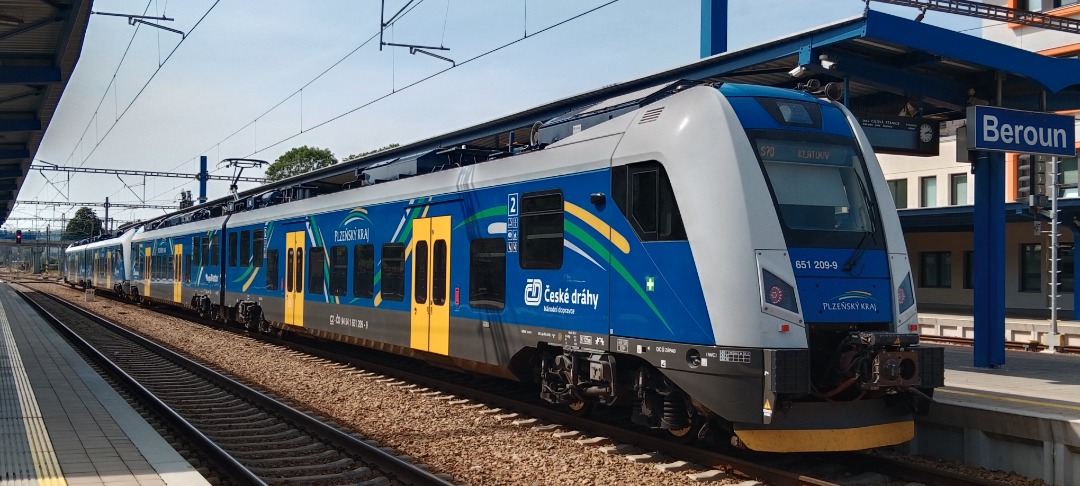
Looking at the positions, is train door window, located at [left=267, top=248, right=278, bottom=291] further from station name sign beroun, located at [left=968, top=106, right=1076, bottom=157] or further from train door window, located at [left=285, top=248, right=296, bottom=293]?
station name sign beroun, located at [left=968, top=106, right=1076, bottom=157]

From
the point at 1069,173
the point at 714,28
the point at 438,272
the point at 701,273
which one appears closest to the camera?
the point at 701,273

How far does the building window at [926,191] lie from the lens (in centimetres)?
3431

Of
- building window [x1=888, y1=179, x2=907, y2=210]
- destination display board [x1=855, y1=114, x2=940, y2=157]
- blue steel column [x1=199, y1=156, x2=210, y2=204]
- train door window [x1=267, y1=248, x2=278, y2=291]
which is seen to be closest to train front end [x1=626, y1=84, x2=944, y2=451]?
destination display board [x1=855, y1=114, x2=940, y2=157]

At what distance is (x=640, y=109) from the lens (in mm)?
8688

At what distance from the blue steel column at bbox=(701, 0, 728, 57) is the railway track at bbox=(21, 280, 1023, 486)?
7.18 meters

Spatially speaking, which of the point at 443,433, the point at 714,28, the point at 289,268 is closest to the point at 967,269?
the point at 714,28

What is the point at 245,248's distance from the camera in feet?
66.1

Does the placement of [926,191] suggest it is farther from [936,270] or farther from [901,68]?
[901,68]

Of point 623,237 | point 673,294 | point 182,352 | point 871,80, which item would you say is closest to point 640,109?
point 623,237

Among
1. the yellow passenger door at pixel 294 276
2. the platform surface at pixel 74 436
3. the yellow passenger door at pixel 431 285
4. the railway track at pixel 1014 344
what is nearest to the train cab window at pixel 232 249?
the yellow passenger door at pixel 294 276

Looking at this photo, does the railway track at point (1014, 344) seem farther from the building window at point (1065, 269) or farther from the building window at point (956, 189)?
the building window at point (956, 189)

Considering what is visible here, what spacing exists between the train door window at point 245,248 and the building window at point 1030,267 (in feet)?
84.7

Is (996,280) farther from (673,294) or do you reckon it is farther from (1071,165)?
(1071,165)

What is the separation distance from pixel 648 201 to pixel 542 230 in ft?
5.81
